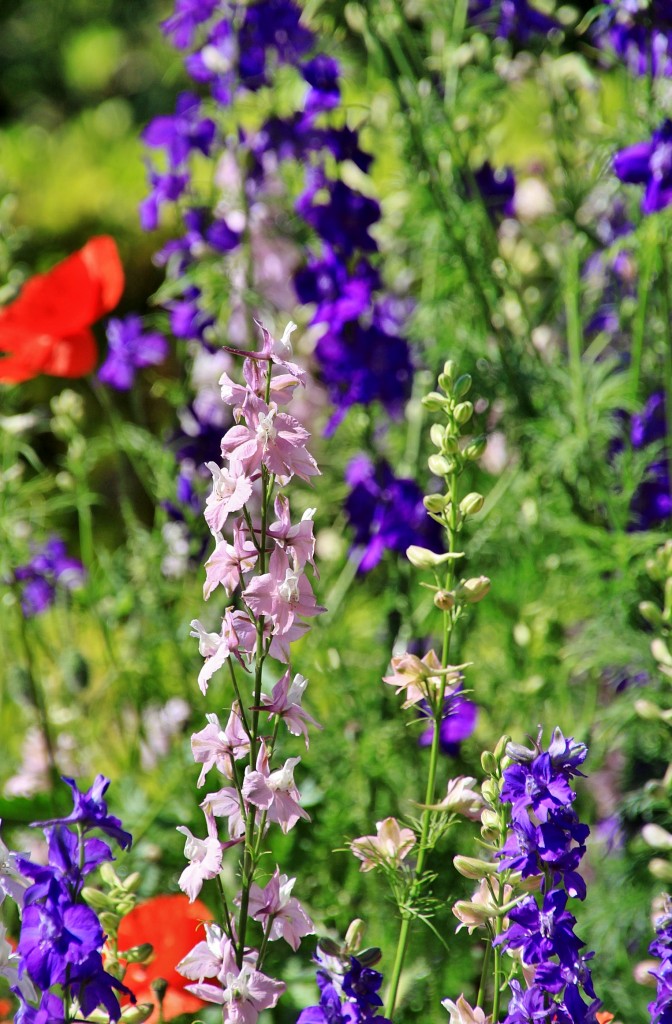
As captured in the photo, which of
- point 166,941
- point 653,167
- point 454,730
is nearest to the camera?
point 166,941

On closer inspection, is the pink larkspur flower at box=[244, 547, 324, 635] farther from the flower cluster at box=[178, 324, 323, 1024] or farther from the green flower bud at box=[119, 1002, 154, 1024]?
the green flower bud at box=[119, 1002, 154, 1024]

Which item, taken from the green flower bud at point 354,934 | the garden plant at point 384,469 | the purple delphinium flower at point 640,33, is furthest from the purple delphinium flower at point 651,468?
the green flower bud at point 354,934

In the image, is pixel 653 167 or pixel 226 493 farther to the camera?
pixel 653 167

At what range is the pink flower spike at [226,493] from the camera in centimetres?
57

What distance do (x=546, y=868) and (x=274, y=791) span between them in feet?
0.46

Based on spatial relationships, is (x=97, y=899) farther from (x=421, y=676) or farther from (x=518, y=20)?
(x=518, y=20)

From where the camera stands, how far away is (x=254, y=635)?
2.00ft

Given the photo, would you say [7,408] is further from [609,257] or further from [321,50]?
[609,257]

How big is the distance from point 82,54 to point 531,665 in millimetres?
6628

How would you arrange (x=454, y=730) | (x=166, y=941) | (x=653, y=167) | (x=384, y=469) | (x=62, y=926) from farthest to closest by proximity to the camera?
(x=384, y=469)
(x=454, y=730)
(x=653, y=167)
(x=166, y=941)
(x=62, y=926)

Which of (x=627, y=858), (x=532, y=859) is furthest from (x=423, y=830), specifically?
(x=627, y=858)

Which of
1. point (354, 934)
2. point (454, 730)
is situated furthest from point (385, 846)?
point (454, 730)

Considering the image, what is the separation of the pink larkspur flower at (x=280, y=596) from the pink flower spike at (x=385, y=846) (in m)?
0.15

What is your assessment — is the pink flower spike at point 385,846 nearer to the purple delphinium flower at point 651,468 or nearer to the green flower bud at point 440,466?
the green flower bud at point 440,466
